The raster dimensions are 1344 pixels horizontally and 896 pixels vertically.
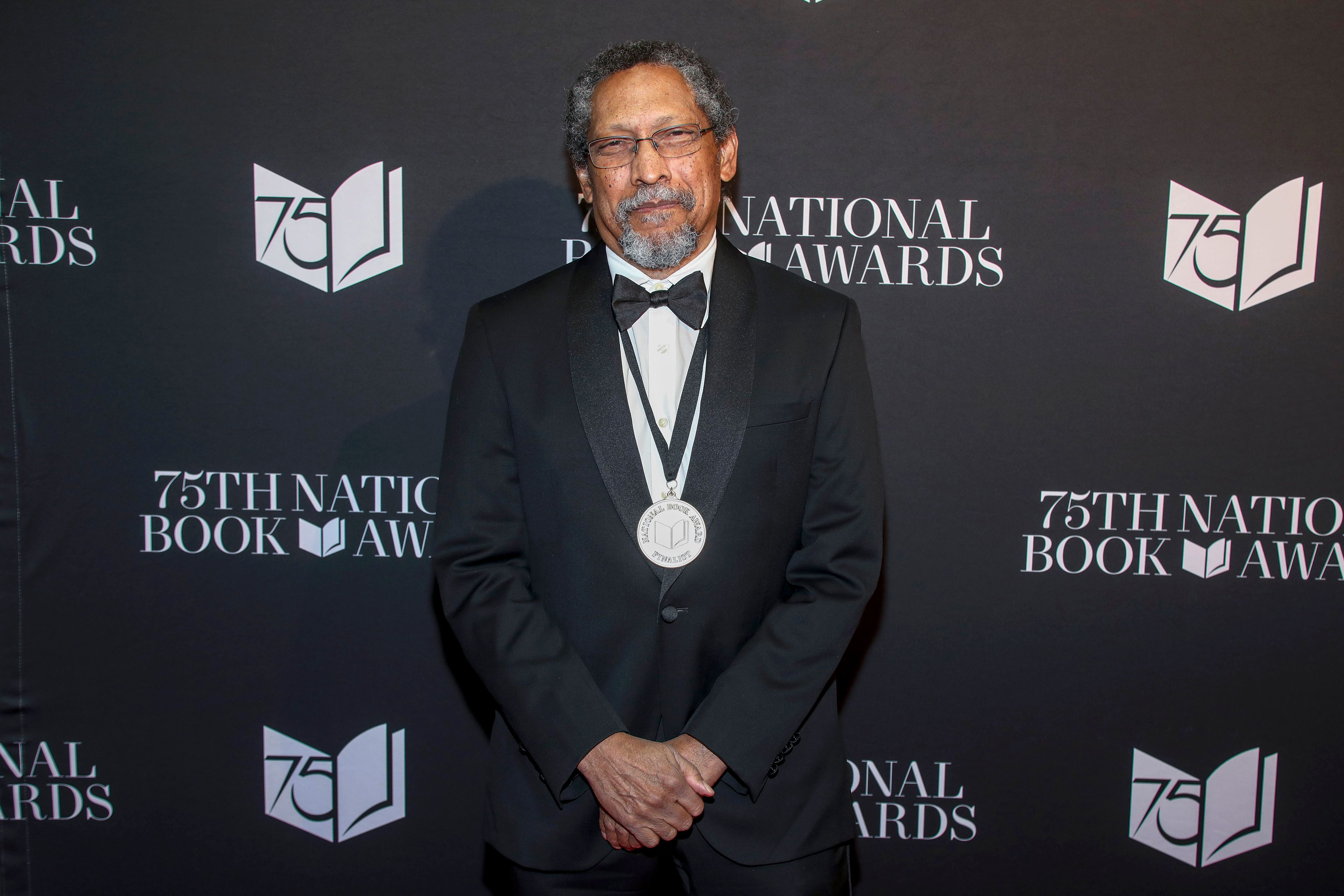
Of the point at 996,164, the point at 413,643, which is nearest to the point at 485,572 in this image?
the point at 413,643

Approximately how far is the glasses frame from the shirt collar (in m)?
0.14

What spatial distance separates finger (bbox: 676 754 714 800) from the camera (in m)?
1.46

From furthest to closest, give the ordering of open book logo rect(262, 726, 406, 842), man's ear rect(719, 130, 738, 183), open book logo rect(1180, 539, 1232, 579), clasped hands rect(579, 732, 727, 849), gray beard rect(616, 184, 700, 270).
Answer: open book logo rect(262, 726, 406, 842), open book logo rect(1180, 539, 1232, 579), man's ear rect(719, 130, 738, 183), gray beard rect(616, 184, 700, 270), clasped hands rect(579, 732, 727, 849)

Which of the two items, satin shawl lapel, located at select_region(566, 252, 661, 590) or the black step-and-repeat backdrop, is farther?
the black step-and-repeat backdrop

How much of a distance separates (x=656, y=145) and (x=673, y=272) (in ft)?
0.67

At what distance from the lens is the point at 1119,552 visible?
2.25m

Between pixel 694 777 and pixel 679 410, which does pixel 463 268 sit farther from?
pixel 694 777

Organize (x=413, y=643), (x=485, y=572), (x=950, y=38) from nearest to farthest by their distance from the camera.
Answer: (x=485, y=572) < (x=950, y=38) < (x=413, y=643)

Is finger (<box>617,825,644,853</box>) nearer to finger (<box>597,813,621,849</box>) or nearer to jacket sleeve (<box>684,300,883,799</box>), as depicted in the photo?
finger (<box>597,813,621,849</box>)

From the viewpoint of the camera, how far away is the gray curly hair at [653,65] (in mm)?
1609

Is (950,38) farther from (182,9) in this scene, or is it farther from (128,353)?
(128,353)

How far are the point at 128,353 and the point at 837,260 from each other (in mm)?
1627

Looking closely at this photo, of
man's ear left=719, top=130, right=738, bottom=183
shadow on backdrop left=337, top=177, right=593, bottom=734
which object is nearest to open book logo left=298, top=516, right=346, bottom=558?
shadow on backdrop left=337, top=177, right=593, bottom=734

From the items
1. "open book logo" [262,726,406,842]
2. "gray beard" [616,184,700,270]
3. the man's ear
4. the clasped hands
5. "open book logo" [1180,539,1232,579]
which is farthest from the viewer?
"open book logo" [262,726,406,842]
